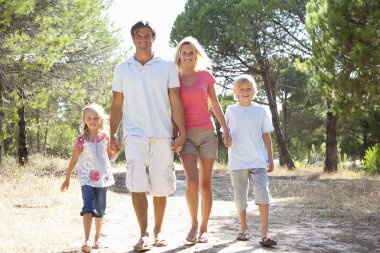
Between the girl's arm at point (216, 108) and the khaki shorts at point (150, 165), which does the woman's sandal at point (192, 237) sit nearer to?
the khaki shorts at point (150, 165)

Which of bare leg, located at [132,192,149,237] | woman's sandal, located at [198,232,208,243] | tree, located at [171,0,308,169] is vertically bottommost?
woman's sandal, located at [198,232,208,243]

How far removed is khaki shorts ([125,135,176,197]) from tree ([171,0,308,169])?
1590 centimetres

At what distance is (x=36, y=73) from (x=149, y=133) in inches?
319

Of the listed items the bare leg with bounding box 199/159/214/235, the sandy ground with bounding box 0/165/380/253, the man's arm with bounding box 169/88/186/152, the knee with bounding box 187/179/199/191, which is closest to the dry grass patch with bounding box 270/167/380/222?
the sandy ground with bounding box 0/165/380/253

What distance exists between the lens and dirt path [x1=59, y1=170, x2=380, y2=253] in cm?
446

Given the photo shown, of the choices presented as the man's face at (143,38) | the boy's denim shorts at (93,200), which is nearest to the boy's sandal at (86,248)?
the boy's denim shorts at (93,200)

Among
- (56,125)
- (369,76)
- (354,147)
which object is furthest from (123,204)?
(354,147)

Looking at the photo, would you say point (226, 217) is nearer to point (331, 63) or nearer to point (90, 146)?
point (90, 146)

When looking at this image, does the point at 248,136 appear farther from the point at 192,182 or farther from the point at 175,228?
the point at 175,228

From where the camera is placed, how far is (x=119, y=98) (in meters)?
4.40

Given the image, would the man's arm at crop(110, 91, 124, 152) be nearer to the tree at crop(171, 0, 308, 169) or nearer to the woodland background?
the woodland background

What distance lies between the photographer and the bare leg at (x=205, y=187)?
458 centimetres

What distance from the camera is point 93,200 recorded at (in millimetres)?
4570

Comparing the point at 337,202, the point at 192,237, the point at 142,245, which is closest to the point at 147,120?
the point at 142,245
